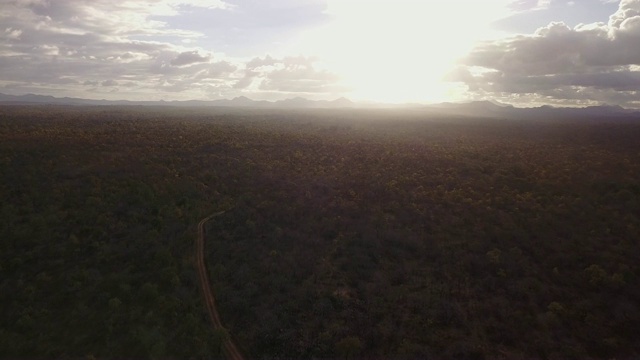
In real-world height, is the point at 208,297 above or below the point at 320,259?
below

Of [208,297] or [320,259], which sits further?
[320,259]

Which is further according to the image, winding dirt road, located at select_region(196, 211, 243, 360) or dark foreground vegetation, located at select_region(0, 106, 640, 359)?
dark foreground vegetation, located at select_region(0, 106, 640, 359)

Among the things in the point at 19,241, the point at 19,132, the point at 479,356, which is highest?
the point at 19,132

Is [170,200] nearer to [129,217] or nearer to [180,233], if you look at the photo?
[129,217]

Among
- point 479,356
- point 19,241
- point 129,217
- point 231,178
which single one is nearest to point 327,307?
point 479,356
